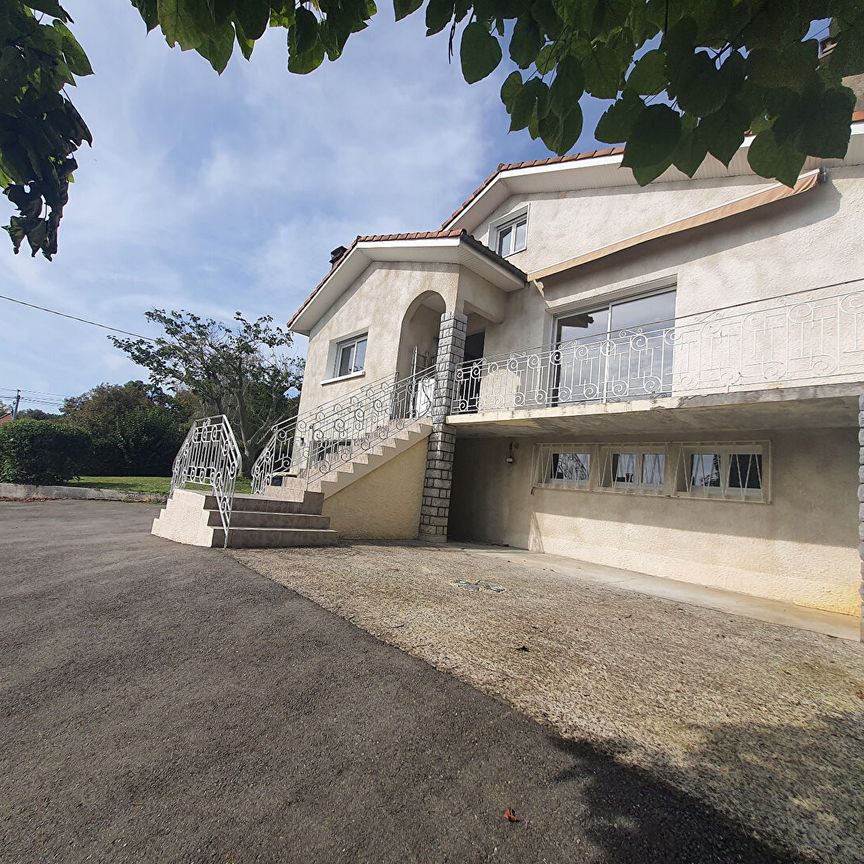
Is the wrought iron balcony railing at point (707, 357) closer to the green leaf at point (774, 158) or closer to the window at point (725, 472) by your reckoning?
the window at point (725, 472)

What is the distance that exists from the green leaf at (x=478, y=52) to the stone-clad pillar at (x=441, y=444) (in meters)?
7.97

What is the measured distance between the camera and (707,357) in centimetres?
718

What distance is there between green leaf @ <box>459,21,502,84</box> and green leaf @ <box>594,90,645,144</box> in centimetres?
39

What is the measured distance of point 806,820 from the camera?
1.80m

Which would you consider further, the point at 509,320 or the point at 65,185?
the point at 509,320

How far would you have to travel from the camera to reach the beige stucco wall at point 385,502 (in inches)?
331

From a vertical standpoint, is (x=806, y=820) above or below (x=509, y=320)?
below

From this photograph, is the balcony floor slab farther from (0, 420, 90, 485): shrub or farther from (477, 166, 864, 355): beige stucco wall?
(0, 420, 90, 485): shrub

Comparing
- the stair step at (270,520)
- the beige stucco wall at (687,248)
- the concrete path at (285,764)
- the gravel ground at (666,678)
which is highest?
the beige stucco wall at (687,248)

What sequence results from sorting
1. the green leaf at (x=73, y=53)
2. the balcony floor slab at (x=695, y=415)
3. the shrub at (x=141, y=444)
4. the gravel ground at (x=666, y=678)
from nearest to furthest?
1. the green leaf at (x=73, y=53)
2. the gravel ground at (x=666, y=678)
3. the balcony floor slab at (x=695, y=415)
4. the shrub at (x=141, y=444)

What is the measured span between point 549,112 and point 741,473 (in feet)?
23.4

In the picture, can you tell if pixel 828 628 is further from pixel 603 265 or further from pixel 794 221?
pixel 603 265

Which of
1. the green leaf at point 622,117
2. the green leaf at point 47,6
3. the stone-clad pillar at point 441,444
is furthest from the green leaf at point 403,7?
the stone-clad pillar at point 441,444

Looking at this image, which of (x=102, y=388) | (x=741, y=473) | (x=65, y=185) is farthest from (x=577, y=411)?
(x=102, y=388)
